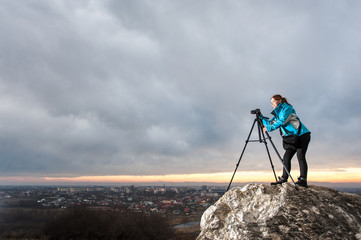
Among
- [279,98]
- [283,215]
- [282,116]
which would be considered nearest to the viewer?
[283,215]

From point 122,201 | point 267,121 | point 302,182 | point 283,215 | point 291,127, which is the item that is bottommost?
point 122,201

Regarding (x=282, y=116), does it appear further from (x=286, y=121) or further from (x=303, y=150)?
(x=303, y=150)

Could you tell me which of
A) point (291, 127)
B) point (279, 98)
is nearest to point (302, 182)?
point (291, 127)

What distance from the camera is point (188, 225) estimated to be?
56.9 meters

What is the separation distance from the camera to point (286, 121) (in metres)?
5.49

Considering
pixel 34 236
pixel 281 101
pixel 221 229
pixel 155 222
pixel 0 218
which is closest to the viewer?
pixel 221 229

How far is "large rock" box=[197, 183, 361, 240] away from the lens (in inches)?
162

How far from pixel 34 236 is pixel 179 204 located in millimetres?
45093

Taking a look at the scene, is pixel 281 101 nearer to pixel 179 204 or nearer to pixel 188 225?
pixel 188 225

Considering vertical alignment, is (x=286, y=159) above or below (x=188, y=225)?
above

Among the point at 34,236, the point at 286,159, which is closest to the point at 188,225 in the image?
the point at 34,236

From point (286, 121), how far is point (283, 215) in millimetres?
2115

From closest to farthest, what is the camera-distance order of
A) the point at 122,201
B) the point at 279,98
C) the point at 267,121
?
the point at 279,98, the point at 267,121, the point at 122,201

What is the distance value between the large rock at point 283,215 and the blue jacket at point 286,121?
1270 mm
